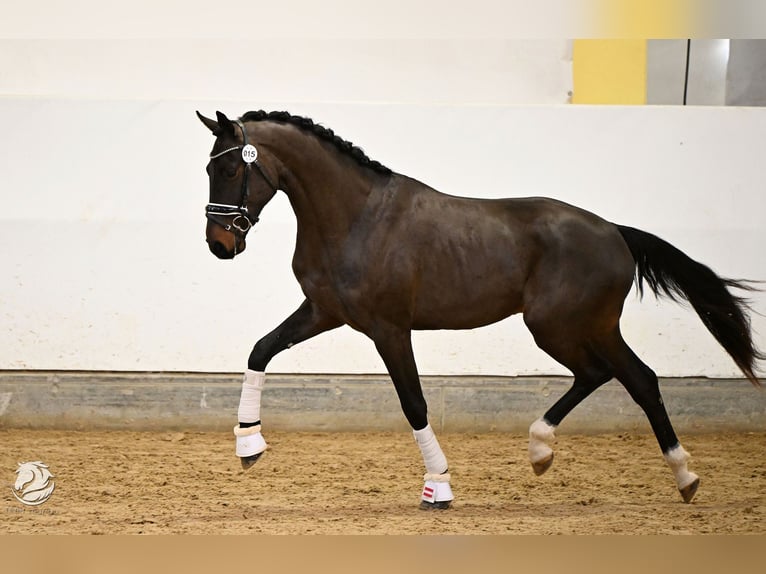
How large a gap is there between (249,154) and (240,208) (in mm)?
200

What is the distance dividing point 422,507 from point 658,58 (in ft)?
12.5

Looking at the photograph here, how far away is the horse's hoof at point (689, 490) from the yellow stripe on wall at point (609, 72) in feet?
8.11

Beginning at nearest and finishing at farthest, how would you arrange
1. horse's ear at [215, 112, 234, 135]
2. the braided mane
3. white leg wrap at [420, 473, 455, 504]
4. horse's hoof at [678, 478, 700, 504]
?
horse's ear at [215, 112, 234, 135]
the braided mane
white leg wrap at [420, 473, 455, 504]
horse's hoof at [678, 478, 700, 504]

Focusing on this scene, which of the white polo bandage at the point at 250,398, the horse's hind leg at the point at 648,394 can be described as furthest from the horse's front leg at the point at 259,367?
the horse's hind leg at the point at 648,394

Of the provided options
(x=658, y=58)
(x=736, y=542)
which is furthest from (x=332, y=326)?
(x=658, y=58)

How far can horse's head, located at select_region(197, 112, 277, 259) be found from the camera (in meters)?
3.41

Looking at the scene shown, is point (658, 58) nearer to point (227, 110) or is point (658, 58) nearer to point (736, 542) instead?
point (227, 110)

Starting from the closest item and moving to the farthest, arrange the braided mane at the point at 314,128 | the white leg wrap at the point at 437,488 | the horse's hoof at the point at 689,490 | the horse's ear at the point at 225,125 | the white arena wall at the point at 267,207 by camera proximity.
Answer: the horse's ear at the point at 225,125 < the braided mane at the point at 314,128 < the white leg wrap at the point at 437,488 < the horse's hoof at the point at 689,490 < the white arena wall at the point at 267,207

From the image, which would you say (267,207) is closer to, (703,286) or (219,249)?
(219,249)

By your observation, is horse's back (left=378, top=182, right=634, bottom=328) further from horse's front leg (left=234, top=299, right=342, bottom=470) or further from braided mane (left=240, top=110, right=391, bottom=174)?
horse's front leg (left=234, top=299, right=342, bottom=470)

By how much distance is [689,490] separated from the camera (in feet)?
12.5

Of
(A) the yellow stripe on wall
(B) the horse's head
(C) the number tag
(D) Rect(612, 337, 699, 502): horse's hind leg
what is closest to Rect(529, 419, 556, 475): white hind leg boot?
(D) Rect(612, 337, 699, 502): horse's hind leg

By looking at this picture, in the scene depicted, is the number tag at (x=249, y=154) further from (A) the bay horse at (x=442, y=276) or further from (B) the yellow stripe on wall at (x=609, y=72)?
(B) the yellow stripe on wall at (x=609, y=72)

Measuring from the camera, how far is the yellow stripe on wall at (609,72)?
5.34 m
